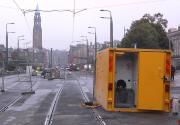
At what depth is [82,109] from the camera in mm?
25906

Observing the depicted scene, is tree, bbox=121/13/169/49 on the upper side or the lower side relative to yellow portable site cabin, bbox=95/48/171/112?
upper

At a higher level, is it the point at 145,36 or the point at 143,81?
the point at 145,36

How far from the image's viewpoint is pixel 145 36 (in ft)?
263

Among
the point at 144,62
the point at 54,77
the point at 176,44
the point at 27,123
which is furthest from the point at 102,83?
the point at 176,44

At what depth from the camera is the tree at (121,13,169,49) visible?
261 ft

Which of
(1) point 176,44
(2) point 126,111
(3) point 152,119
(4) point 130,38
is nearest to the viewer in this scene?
(3) point 152,119

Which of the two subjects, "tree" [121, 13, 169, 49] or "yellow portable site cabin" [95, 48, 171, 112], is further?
"tree" [121, 13, 169, 49]

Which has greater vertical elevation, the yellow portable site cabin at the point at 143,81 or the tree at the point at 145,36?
the tree at the point at 145,36

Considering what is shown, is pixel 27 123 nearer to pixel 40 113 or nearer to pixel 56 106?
pixel 40 113

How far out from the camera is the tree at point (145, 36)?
261 ft

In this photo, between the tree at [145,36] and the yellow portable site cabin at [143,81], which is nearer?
the yellow portable site cabin at [143,81]

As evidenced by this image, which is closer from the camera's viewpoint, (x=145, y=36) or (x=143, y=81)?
(x=143, y=81)

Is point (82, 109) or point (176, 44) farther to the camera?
point (176, 44)

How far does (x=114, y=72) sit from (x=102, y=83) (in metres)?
2.28
